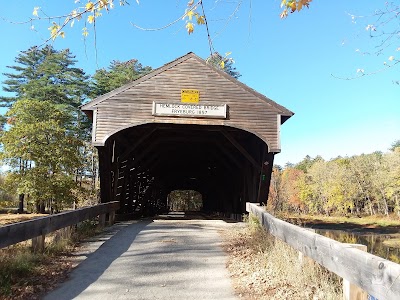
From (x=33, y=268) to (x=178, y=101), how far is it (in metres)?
7.01

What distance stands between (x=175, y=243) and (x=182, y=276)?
86.3 inches

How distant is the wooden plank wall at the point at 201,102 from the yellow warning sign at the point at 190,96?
0.40 ft

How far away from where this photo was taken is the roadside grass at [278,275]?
Result: 3.70 metres

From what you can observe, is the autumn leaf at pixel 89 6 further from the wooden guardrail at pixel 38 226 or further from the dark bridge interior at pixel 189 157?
the dark bridge interior at pixel 189 157

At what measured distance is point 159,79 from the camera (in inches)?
435

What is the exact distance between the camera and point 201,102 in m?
11.1

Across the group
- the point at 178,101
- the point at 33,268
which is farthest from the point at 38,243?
the point at 178,101

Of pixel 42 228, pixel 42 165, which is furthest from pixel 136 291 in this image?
pixel 42 165

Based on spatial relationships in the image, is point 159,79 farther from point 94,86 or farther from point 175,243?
point 94,86

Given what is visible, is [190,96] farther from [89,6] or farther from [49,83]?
[49,83]

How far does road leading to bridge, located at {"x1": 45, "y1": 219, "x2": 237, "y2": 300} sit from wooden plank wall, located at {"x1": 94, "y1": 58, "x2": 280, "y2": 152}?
4.37 meters

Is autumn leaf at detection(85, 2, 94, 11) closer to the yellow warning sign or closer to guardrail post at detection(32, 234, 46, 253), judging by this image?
guardrail post at detection(32, 234, 46, 253)

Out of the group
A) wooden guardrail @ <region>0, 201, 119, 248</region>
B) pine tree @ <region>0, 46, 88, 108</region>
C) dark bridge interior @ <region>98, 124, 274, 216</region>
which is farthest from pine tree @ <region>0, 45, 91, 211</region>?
wooden guardrail @ <region>0, 201, 119, 248</region>

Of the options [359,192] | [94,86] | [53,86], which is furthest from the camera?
[359,192]
